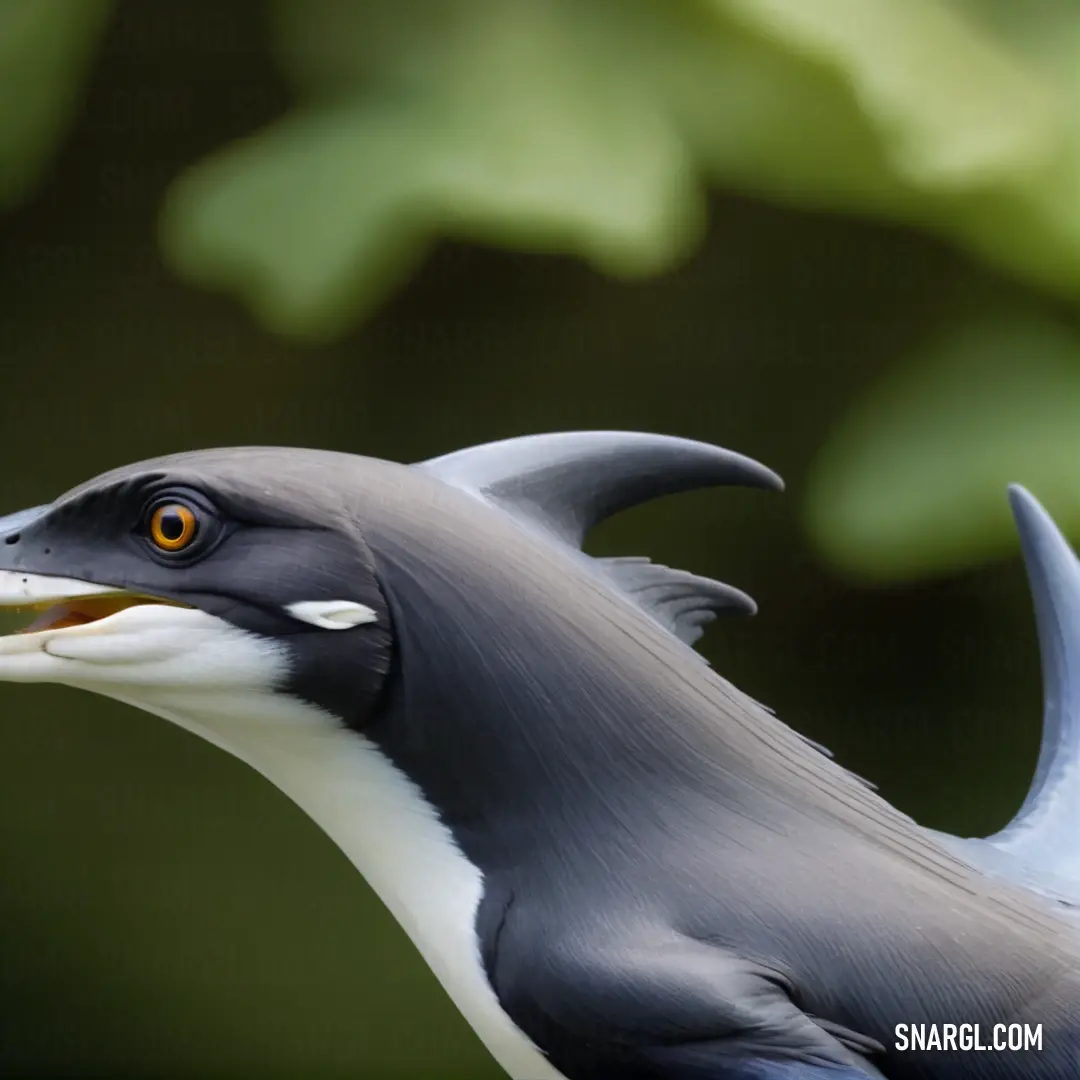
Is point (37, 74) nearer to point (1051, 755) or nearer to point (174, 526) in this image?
point (174, 526)

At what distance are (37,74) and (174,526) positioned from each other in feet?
2.55

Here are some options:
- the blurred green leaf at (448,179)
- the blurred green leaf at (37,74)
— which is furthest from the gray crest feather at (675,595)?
the blurred green leaf at (37,74)

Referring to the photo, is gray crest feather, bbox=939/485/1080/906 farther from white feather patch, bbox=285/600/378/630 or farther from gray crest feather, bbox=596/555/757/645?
white feather patch, bbox=285/600/378/630

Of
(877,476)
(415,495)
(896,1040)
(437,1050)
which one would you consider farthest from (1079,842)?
(437,1050)

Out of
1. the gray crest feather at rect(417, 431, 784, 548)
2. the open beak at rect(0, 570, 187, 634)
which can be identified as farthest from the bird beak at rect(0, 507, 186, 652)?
the gray crest feather at rect(417, 431, 784, 548)

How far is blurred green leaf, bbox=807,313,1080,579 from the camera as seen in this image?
112 cm

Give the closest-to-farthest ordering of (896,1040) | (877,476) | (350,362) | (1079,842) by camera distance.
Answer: (896,1040) < (1079,842) < (877,476) < (350,362)

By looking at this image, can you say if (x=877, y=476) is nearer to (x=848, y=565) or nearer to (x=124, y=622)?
(x=848, y=565)

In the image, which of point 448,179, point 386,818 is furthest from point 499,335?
point 386,818

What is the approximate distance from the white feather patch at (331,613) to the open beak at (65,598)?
0.15 ft

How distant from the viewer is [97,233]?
1.26 m

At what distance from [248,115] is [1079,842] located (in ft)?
3.04

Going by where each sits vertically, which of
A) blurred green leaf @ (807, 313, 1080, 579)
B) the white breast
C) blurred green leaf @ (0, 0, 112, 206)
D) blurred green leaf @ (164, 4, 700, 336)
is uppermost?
blurred green leaf @ (0, 0, 112, 206)

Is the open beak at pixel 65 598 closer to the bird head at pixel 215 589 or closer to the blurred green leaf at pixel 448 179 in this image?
the bird head at pixel 215 589
